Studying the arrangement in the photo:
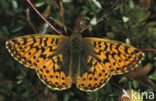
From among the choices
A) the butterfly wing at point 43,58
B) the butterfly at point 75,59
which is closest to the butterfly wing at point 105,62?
the butterfly at point 75,59

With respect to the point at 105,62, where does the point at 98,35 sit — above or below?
above

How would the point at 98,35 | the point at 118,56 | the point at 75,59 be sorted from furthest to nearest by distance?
1. the point at 98,35
2. the point at 75,59
3. the point at 118,56

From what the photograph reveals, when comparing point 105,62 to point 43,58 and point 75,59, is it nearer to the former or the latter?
point 75,59

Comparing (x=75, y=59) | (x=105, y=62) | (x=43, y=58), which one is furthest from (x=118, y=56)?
(x=43, y=58)

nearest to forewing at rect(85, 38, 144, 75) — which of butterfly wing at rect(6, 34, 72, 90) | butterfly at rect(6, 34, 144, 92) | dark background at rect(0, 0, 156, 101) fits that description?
butterfly at rect(6, 34, 144, 92)

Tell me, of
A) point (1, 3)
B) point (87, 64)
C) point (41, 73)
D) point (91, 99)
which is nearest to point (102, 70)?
point (87, 64)

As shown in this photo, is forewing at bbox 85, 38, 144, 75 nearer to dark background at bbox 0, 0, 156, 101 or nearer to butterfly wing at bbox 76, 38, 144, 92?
butterfly wing at bbox 76, 38, 144, 92

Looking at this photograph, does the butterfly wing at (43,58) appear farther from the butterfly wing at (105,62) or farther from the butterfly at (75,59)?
the butterfly wing at (105,62)
